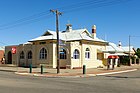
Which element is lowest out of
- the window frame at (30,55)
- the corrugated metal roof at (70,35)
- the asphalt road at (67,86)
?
the asphalt road at (67,86)

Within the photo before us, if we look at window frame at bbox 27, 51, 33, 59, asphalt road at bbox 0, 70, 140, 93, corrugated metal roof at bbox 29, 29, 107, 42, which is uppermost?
corrugated metal roof at bbox 29, 29, 107, 42

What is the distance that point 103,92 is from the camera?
47.7ft

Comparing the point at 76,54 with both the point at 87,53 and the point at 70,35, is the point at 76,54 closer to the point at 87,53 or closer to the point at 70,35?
the point at 87,53

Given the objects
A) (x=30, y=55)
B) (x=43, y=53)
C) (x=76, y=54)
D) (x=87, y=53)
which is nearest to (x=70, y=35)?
(x=87, y=53)

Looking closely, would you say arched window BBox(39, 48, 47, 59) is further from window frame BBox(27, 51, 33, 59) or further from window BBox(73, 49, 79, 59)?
window BBox(73, 49, 79, 59)

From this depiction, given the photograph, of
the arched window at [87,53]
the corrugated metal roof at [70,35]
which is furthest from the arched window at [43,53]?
the arched window at [87,53]

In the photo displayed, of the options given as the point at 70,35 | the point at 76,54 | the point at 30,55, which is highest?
the point at 70,35

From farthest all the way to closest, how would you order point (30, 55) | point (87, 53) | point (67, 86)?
point (30, 55) < point (87, 53) < point (67, 86)

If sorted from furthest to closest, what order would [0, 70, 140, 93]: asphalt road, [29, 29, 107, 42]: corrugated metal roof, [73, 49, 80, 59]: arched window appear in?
[29, 29, 107, 42]: corrugated metal roof
[73, 49, 80, 59]: arched window
[0, 70, 140, 93]: asphalt road

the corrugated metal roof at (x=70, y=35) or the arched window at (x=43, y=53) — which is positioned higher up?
the corrugated metal roof at (x=70, y=35)

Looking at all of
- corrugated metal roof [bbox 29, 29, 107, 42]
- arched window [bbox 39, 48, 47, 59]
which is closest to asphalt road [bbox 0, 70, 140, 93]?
arched window [bbox 39, 48, 47, 59]

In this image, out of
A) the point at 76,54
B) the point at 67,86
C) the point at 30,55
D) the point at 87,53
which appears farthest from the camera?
the point at 30,55

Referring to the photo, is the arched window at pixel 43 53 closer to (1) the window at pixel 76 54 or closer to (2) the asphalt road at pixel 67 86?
(1) the window at pixel 76 54

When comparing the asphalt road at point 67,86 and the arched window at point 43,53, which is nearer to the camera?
the asphalt road at point 67,86
